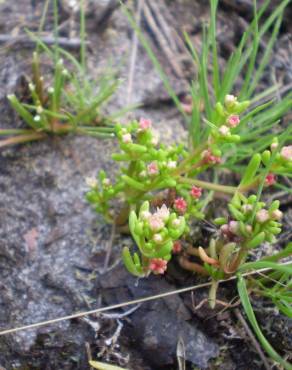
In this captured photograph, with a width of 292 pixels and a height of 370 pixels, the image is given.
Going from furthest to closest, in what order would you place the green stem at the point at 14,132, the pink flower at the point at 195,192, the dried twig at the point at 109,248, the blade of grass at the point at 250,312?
the green stem at the point at 14,132
the dried twig at the point at 109,248
the pink flower at the point at 195,192
the blade of grass at the point at 250,312

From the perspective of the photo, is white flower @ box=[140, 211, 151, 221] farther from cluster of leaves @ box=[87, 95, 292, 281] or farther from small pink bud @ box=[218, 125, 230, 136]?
small pink bud @ box=[218, 125, 230, 136]

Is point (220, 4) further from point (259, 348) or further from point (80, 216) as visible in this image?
point (259, 348)

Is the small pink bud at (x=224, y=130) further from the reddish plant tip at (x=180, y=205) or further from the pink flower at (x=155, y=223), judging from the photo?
the pink flower at (x=155, y=223)

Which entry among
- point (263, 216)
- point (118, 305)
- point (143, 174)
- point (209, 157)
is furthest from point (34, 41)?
point (263, 216)

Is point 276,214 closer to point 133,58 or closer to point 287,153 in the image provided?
point 287,153

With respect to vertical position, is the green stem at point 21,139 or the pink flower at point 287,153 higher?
the pink flower at point 287,153

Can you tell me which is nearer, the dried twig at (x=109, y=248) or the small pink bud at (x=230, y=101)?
the small pink bud at (x=230, y=101)

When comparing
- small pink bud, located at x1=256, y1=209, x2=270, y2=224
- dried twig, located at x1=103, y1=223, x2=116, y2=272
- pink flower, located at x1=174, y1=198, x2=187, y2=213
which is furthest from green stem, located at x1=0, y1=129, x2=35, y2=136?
small pink bud, located at x1=256, y1=209, x2=270, y2=224

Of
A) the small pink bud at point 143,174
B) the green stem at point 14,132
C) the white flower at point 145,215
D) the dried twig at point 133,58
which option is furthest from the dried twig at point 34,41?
the white flower at point 145,215
